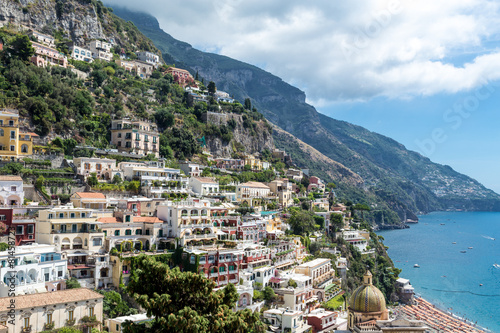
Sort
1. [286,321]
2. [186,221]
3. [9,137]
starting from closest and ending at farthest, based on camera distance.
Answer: [286,321]
[186,221]
[9,137]

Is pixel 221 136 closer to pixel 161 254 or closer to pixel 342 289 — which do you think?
pixel 342 289

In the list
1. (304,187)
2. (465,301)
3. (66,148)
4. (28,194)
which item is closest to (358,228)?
(304,187)

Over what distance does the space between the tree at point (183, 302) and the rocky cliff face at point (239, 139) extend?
62.5 meters

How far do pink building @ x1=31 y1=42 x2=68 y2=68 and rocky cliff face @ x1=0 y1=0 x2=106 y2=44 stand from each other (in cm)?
1245

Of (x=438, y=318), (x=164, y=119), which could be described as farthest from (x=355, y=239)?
(x=164, y=119)

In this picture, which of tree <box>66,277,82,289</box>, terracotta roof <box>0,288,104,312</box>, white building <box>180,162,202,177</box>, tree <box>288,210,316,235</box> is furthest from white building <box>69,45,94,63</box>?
terracotta roof <box>0,288,104,312</box>

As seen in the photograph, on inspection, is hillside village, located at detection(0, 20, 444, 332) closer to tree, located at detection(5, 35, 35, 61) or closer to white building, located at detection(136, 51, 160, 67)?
tree, located at detection(5, 35, 35, 61)

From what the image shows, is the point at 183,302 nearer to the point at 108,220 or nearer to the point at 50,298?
the point at 50,298

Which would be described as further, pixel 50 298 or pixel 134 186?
pixel 134 186

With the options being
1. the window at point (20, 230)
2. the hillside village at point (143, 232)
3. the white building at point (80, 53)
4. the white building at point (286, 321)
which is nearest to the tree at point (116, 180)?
the hillside village at point (143, 232)

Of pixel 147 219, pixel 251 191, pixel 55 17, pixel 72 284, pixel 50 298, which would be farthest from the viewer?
pixel 55 17

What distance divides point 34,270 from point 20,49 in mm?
45966

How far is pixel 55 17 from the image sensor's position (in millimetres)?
90438

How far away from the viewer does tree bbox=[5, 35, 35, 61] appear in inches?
2611
